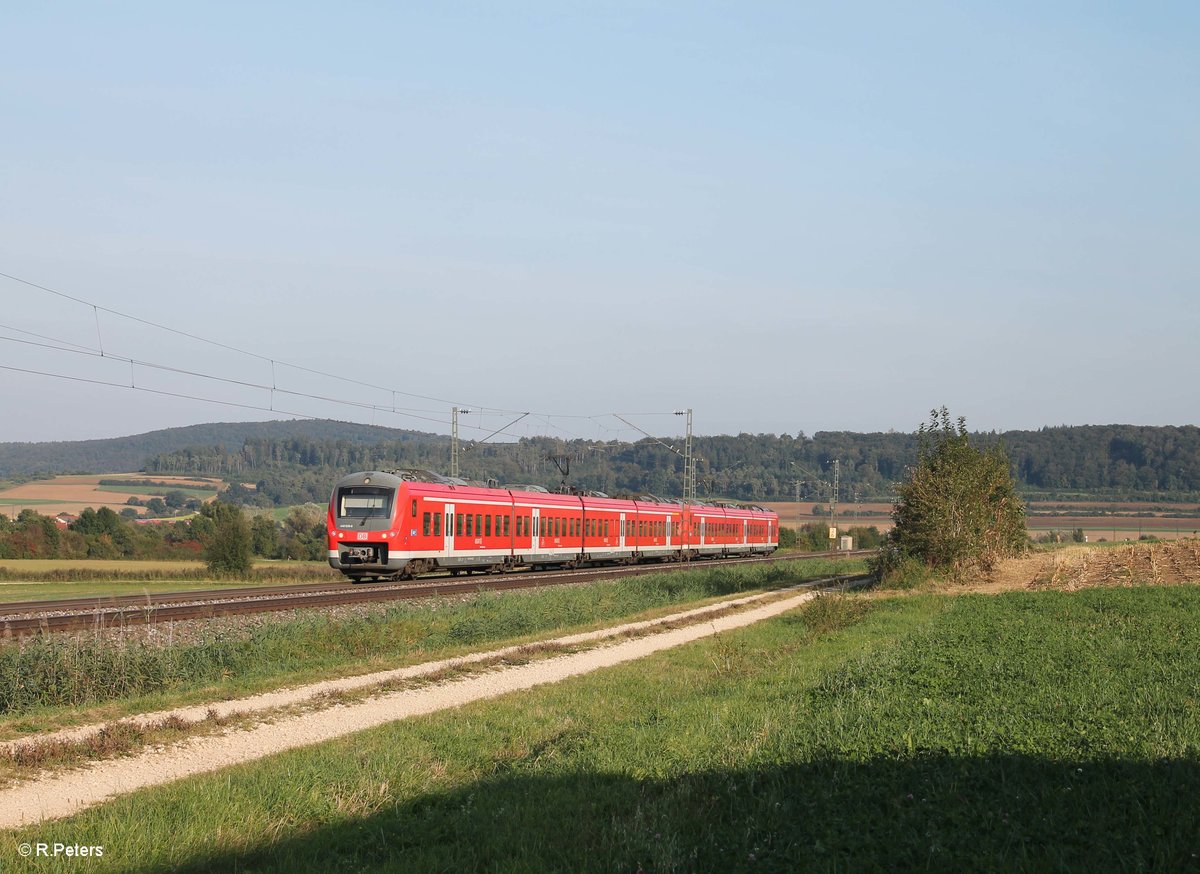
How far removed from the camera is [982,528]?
40844 mm

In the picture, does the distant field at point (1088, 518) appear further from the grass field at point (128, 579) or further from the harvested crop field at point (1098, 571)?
the grass field at point (128, 579)

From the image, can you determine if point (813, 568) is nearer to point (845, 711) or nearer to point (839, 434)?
point (845, 711)

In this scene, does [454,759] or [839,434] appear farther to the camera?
[839,434]

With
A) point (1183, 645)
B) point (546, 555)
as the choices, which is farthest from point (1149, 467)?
point (1183, 645)

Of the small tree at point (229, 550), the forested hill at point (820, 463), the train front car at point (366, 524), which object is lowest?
the small tree at point (229, 550)

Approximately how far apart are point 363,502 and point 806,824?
31.9 m

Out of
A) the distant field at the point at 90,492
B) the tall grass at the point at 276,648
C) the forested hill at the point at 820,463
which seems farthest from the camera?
the forested hill at the point at 820,463

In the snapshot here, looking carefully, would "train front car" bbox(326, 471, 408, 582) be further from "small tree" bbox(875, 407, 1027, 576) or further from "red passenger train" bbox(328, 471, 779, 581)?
"small tree" bbox(875, 407, 1027, 576)

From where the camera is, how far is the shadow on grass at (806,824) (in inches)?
301

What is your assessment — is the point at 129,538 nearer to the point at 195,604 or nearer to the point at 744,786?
the point at 195,604

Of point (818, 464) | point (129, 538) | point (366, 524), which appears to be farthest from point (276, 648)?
point (818, 464)

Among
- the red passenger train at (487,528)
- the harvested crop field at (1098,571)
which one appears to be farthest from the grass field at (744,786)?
the red passenger train at (487,528)

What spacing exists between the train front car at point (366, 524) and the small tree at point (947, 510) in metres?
17.5

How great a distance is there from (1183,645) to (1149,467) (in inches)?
6739
